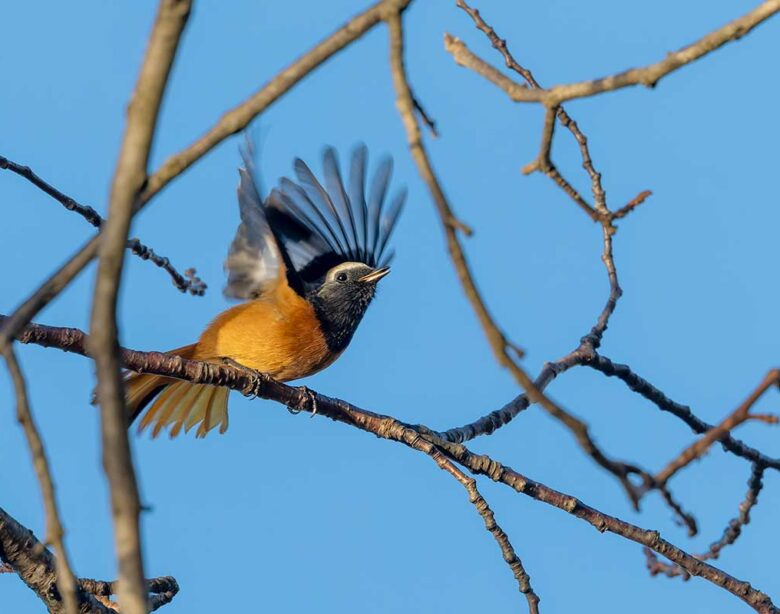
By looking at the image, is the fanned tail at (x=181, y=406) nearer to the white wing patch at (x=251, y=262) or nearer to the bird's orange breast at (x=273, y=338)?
the bird's orange breast at (x=273, y=338)

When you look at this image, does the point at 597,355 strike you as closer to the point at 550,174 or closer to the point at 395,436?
the point at 395,436

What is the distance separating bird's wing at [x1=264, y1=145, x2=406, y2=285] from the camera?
7105 millimetres

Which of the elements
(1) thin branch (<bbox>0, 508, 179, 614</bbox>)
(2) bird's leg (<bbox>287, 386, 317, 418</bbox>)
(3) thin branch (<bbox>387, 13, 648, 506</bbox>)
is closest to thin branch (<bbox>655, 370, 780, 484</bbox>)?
(3) thin branch (<bbox>387, 13, 648, 506</bbox>)

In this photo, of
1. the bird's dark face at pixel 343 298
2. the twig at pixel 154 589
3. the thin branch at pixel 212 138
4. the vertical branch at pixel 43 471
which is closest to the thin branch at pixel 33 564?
the twig at pixel 154 589

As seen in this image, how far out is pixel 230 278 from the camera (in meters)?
7.36

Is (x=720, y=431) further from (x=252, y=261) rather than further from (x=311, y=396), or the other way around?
(x=252, y=261)

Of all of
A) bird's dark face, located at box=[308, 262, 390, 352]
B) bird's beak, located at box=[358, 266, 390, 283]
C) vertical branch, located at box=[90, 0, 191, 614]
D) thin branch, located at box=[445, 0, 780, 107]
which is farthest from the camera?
bird's beak, located at box=[358, 266, 390, 283]

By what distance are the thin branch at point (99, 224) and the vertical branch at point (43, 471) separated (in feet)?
5.97

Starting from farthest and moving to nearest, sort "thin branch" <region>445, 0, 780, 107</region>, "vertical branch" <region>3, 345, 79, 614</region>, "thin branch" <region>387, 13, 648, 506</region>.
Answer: "thin branch" <region>445, 0, 780, 107</region>, "vertical branch" <region>3, 345, 79, 614</region>, "thin branch" <region>387, 13, 648, 506</region>

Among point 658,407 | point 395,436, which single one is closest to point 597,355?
point 658,407

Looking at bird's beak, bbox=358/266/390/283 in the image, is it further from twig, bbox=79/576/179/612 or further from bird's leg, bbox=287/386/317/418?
twig, bbox=79/576/179/612

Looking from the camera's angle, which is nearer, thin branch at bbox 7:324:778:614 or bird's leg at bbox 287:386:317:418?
thin branch at bbox 7:324:778:614

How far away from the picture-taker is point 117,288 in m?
1.90

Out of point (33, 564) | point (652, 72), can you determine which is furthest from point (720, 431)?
point (33, 564)
